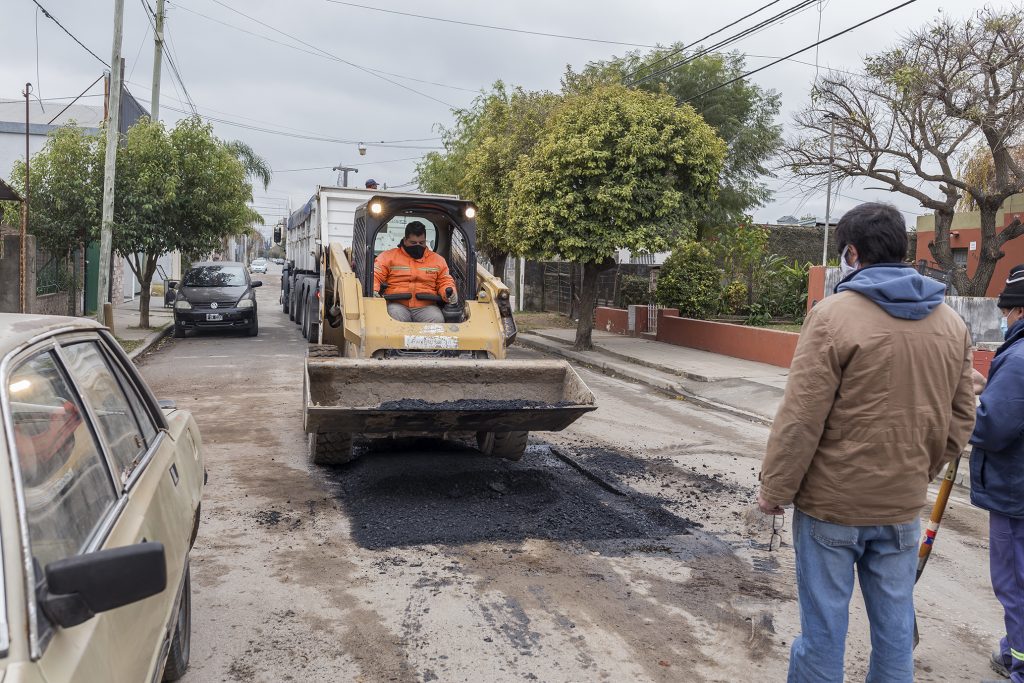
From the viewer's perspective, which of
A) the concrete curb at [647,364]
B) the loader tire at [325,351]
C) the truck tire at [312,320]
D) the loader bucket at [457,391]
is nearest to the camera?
the loader bucket at [457,391]

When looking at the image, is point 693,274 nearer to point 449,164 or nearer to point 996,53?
point 996,53

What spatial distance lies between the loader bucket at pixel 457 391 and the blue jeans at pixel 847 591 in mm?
3569

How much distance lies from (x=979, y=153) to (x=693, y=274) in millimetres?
7940

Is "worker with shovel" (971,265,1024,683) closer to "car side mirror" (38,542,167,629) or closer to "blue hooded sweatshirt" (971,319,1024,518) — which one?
"blue hooded sweatshirt" (971,319,1024,518)

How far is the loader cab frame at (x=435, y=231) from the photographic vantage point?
902 centimetres

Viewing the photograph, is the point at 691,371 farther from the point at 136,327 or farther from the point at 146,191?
the point at 136,327

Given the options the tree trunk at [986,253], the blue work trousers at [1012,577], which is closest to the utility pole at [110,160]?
the blue work trousers at [1012,577]

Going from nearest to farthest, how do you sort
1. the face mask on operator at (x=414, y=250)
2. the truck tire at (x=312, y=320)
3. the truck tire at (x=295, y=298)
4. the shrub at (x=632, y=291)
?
the face mask on operator at (x=414, y=250) < the truck tire at (x=312, y=320) < the truck tire at (x=295, y=298) < the shrub at (x=632, y=291)

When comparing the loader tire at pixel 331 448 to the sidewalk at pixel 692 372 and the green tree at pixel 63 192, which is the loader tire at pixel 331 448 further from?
the green tree at pixel 63 192

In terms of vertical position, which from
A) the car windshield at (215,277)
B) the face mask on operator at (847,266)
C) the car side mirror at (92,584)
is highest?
the face mask on operator at (847,266)

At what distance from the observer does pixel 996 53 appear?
1756 cm

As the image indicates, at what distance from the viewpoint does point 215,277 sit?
2073 centimetres

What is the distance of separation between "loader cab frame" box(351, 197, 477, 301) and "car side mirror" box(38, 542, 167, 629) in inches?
282

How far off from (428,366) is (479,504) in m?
1.33
